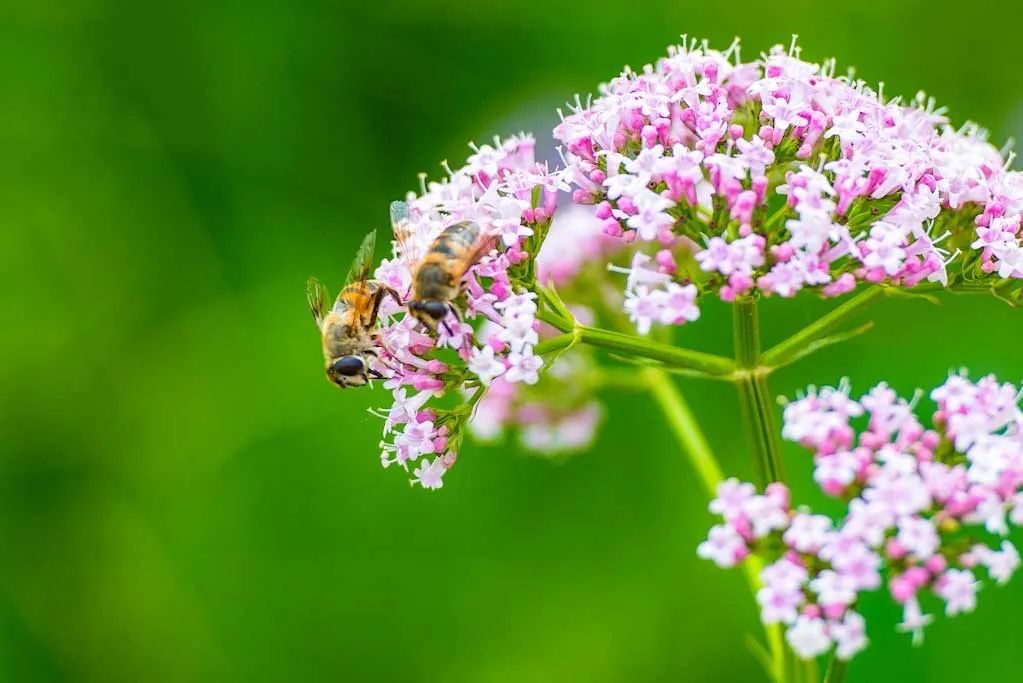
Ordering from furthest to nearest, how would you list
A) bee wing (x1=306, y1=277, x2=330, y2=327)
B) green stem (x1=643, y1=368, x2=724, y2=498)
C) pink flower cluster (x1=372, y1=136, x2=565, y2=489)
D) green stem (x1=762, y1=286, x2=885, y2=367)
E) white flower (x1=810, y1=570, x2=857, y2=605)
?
1. bee wing (x1=306, y1=277, x2=330, y2=327)
2. green stem (x1=643, y1=368, x2=724, y2=498)
3. green stem (x1=762, y1=286, x2=885, y2=367)
4. pink flower cluster (x1=372, y1=136, x2=565, y2=489)
5. white flower (x1=810, y1=570, x2=857, y2=605)

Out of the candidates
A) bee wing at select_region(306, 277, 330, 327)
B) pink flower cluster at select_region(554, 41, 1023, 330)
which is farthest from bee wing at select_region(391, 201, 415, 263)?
pink flower cluster at select_region(554, 41, 1023, 330)

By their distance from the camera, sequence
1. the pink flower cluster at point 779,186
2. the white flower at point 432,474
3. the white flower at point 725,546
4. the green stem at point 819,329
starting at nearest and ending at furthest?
1. the white flower at point 725,546
2. the pink flower cluster at point 779,186
3. the green stem at point 819,329
4. the white flower at point 432,474

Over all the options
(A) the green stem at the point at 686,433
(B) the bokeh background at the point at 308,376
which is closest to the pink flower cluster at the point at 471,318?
(A) the green stem at the point at 686,433

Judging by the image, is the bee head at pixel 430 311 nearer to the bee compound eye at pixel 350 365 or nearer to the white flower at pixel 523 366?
the white flower at pixel 523 366

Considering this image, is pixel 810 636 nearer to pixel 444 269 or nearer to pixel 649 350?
pixel 649 350

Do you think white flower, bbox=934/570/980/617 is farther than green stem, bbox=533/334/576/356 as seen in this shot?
No

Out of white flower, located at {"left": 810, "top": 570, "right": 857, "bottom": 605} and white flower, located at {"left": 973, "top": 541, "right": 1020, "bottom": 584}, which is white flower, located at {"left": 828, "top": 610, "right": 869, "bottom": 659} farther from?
white flower, located at {"left": 973, "top": 541, "right": 1020, "bottom": 584}

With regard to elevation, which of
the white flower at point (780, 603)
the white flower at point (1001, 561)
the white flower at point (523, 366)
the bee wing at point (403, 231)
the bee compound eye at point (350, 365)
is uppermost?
the bee wing at point (403, 231)
